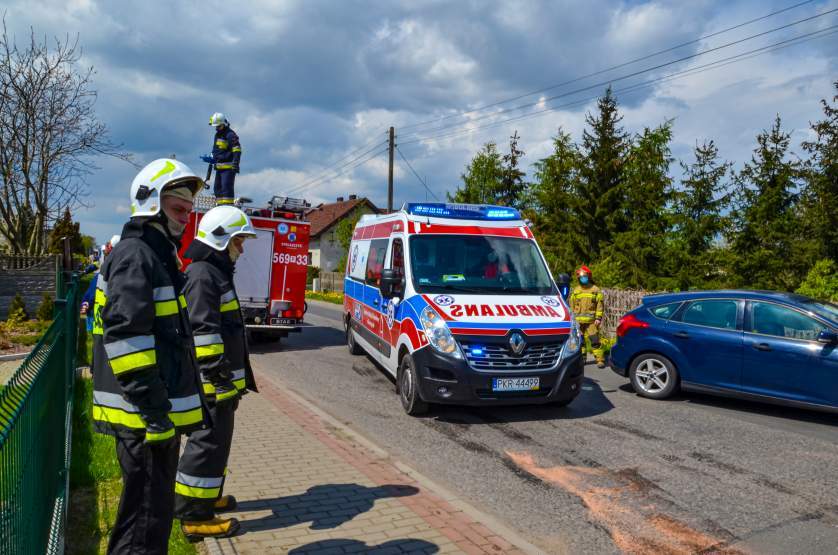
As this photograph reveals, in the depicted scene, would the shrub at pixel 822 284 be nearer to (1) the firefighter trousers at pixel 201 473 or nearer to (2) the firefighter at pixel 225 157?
(2) the firefighter at pixel 225 157

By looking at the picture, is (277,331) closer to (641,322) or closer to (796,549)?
(641,322)

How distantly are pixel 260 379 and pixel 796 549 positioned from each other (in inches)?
293

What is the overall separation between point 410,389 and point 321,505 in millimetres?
3015

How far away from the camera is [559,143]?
24.2m

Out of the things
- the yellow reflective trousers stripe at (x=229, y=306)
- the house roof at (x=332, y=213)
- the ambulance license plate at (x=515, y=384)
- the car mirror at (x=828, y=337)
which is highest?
the house roof at (x=332, y=213)

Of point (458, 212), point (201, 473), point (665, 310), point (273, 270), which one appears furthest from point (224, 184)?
point (201, 473)

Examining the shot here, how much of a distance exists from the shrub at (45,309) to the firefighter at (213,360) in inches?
519

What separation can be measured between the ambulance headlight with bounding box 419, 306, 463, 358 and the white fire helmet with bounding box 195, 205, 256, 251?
3.31 m

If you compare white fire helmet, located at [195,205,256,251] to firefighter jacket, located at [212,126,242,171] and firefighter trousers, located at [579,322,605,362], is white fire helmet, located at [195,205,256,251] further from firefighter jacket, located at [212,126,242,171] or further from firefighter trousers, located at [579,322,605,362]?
firefighter jacket, located at [212,126,242,171]

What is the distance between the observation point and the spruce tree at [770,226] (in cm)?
1789

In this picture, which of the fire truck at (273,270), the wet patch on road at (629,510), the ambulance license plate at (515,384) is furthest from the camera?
the fire truck at (273,270)

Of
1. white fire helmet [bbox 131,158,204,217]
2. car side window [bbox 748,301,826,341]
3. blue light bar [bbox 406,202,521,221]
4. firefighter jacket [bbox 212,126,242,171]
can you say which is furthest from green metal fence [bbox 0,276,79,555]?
firefighter jacket [bbox 212,126,242,171]

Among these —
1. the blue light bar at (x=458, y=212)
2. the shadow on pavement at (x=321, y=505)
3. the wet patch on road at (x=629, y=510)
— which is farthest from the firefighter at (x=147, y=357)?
the blue light bar at (x=458, y=212)

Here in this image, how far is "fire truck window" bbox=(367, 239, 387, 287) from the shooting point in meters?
9.61
